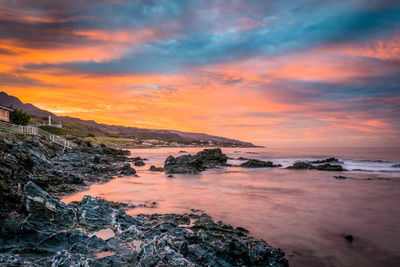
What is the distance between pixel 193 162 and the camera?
30266 mm

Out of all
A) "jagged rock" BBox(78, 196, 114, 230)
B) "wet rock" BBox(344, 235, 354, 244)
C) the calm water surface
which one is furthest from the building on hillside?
"wet rock" BBox(344, 235, 354, 244)

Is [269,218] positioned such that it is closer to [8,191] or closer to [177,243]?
[177,243]

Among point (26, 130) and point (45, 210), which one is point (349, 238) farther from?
point (26, 130)

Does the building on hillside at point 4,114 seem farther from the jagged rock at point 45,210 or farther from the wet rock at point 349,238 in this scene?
the wet rock at point 349,238

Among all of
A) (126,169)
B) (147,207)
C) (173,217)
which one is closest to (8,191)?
(173,217)

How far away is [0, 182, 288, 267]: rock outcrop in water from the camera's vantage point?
14.1ft

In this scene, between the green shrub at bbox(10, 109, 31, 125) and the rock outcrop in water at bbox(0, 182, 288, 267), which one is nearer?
the rock outcrop in water at bbox(0, 182, 288, 267)

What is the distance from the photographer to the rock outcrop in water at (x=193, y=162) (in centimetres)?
2735

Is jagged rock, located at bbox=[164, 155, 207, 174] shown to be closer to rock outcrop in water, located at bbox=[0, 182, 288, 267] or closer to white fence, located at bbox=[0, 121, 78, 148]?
white fence, located at bbox=[0, 121, 78, 148]

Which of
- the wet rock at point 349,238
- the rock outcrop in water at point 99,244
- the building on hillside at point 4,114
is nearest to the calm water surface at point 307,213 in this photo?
the wet rock at point 349,238

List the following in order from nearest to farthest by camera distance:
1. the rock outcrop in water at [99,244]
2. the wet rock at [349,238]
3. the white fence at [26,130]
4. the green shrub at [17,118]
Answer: the rock outcrop in water at [99,244] < the wet rock at [349,238] < the white fence at [26,130] < the green shrub at [17,118]

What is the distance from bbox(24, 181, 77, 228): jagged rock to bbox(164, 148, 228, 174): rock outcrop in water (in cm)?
1982

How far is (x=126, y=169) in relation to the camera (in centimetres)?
2314

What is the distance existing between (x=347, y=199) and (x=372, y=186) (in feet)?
24.8
